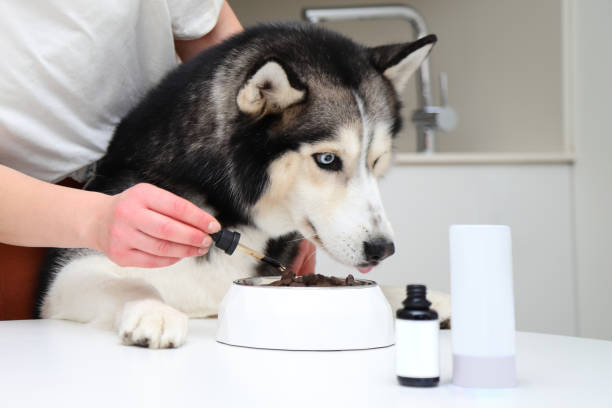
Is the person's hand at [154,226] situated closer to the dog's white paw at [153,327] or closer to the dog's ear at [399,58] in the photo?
the dog's white paw at [153,327]

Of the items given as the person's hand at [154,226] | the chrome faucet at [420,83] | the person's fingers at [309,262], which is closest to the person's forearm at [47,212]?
the person's hand at [154,226]

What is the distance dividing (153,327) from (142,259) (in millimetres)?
85

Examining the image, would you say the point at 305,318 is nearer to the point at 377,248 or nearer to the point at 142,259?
the point at 142,259

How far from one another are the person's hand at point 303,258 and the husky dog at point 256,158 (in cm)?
13

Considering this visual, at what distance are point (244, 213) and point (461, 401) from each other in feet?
2.36

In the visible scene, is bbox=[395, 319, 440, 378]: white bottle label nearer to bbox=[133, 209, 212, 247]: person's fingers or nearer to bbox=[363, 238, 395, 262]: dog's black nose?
bbox=[133, 209, 212, 247]: person's fingers

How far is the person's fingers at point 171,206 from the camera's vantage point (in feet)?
2.56

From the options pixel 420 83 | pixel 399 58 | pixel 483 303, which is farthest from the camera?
pixel 420 83

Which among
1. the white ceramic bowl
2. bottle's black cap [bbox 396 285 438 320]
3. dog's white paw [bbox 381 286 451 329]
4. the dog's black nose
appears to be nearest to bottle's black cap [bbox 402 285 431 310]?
bottle's black cap [bbox 396 285 438 320]

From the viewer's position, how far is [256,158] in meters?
1.17

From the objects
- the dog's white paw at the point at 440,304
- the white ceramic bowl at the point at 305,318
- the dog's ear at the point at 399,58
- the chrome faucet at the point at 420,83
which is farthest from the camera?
the chrome faucet at the point at 420,83

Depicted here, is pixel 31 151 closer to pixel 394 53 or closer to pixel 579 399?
pixel 394 53

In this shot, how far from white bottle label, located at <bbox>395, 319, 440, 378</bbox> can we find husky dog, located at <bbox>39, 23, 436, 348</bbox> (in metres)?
0.55

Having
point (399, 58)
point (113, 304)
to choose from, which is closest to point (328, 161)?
point (399, 58)
